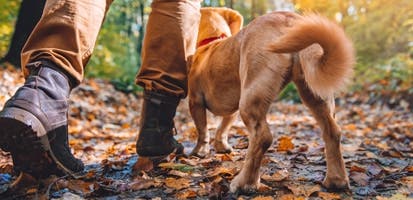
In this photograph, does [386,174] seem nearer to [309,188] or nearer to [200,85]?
[309,188]

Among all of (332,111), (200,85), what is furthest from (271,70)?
(200,85)

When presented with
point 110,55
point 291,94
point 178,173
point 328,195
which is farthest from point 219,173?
point 110,55

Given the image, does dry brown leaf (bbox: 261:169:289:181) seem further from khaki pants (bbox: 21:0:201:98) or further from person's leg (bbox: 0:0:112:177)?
person's leg (bbox: 0:0:112:177)

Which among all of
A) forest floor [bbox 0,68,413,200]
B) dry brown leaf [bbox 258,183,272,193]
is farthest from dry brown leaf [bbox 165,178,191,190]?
dry brown leaf [bbox 258,183,272,193]

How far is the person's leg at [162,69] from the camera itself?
A: 218cm

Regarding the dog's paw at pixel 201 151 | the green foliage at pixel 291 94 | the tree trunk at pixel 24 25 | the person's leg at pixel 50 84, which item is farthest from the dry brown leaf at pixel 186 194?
the green foliage at pixel 291 94

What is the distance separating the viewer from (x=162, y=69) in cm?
217

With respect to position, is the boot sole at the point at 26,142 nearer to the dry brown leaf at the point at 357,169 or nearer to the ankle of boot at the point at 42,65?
the ankle of boot at the point at 42,65

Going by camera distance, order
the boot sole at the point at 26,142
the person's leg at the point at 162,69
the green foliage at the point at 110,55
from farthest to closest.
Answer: the green foliage at the point at 110,55 < the person's leg at the point at 162,69 < the boot sole at the point at 26,142

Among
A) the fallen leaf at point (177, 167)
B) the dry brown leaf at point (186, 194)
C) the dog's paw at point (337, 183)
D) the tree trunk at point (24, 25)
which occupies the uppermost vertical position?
the tree trunk at point (24, 25)

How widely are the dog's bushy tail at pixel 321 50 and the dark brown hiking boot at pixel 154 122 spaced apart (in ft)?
2.45

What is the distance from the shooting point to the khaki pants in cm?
183

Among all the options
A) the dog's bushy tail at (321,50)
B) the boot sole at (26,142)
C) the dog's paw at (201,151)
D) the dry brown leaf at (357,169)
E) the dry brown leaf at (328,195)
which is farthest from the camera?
the dog's paw at (201,151)

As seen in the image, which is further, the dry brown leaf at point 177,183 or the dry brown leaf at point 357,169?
the dry brown leaf at point 357,169
